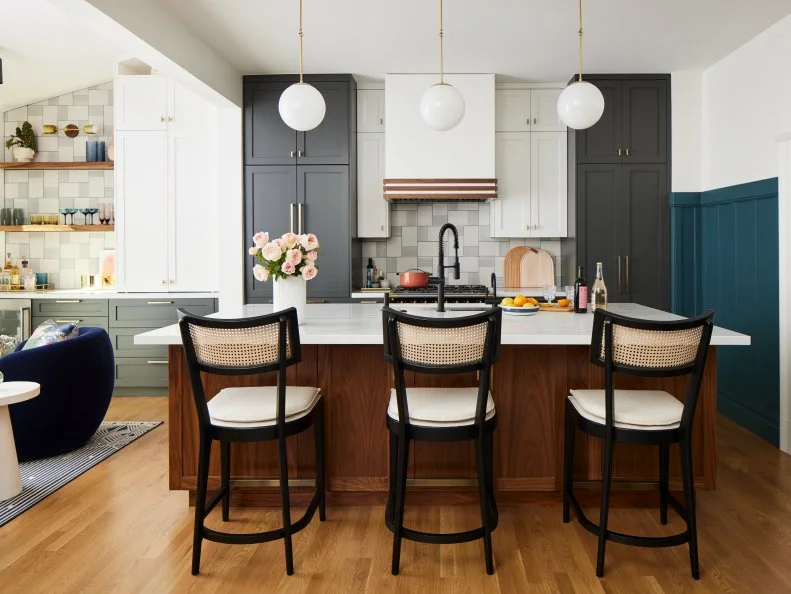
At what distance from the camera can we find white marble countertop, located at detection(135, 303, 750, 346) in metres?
2.53

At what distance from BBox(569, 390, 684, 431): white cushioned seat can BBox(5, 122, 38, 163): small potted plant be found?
5265mm

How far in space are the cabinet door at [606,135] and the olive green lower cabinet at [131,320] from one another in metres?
3.28

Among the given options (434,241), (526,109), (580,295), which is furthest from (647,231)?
(580,295)

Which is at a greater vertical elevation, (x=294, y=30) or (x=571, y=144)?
(x=294, y=30)

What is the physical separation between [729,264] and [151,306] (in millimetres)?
4478

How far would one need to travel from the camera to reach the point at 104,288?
5.66 metres

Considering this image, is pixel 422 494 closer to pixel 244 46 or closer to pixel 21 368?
pixel 21 368

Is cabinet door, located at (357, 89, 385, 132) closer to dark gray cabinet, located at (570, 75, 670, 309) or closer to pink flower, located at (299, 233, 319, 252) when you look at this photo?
dark gray cabinet, located at (570, 75, 670, 309)

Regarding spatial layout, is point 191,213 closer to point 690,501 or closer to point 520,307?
point 520,307

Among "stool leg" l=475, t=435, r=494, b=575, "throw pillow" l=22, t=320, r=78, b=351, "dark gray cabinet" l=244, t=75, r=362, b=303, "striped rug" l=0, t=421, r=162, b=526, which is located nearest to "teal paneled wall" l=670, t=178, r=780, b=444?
"stool leg" l=475, t=435, r=494, b=575

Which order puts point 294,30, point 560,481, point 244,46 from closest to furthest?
point 560,481 < point 294,30 < point 244,46

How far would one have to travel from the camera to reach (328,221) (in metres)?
5.20

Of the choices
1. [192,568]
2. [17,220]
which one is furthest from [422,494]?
[17,220]

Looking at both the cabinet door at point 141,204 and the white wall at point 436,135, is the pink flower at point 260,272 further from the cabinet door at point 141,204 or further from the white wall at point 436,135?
the cabinet door at point 141,204
